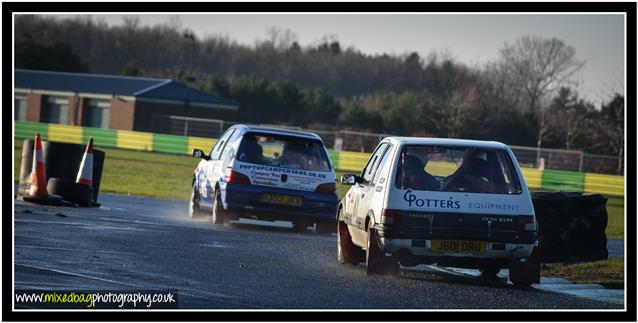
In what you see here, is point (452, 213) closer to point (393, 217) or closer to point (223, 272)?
point (393, 217)

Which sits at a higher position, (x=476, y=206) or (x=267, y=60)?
(x=267, y=60)

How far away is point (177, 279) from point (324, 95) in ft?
262

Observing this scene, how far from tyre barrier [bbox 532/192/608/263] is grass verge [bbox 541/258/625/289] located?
0.89ft

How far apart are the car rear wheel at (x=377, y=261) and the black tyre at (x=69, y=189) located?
8216 mm

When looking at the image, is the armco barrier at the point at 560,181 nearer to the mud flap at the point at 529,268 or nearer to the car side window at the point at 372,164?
the car side window at the point at 372,164

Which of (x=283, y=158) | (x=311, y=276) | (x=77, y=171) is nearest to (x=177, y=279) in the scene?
(x=311, y=276)

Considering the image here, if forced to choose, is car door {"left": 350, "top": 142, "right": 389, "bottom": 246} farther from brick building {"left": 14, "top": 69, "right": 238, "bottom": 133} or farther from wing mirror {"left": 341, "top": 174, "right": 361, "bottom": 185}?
brick building {"left": 14, "top": 69, "right": 238, "bottom": 133}

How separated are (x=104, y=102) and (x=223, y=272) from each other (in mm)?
65408

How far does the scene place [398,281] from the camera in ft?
38.4

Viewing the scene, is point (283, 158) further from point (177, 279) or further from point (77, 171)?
point (177, 279)

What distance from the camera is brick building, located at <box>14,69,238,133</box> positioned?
A: 73938 mm

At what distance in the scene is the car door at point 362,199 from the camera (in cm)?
1235

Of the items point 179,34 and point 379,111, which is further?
point 179,34

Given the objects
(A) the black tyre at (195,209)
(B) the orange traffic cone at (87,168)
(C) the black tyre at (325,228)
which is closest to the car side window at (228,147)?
(A) the black tyre at (195,209)
